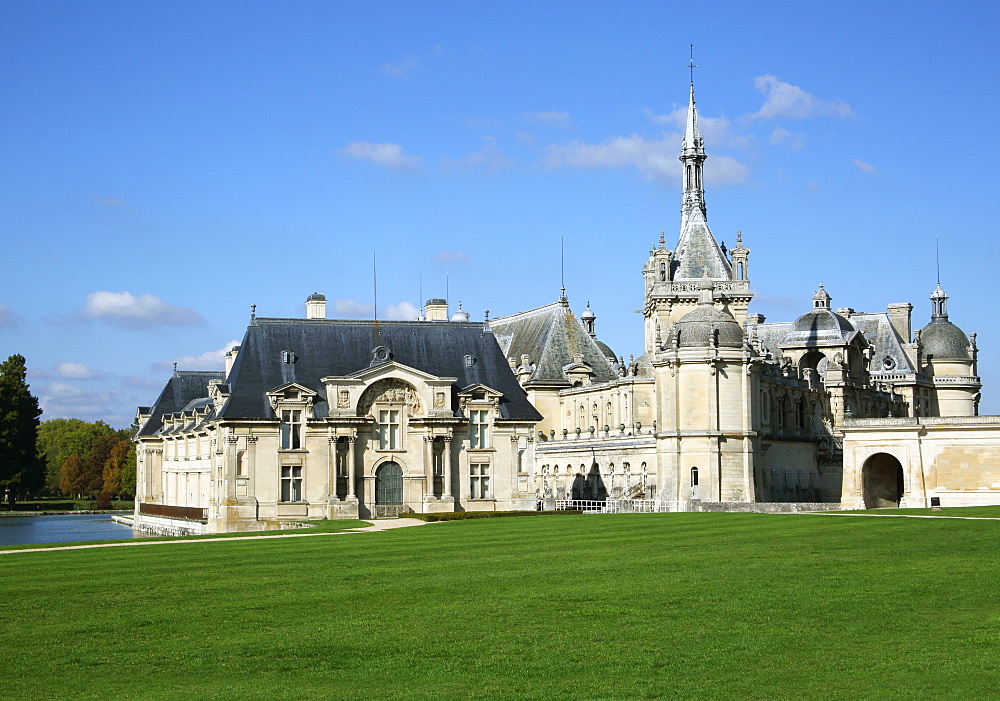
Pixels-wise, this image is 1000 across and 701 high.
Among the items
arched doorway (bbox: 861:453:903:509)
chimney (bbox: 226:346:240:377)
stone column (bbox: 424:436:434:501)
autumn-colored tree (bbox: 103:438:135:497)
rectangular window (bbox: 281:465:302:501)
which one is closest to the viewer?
rectangular window (bbox: 281:465:302:501)

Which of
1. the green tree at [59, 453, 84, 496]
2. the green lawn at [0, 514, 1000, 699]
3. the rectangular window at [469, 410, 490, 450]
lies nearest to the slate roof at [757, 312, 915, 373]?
the rectangular window at [469, 410, 490, 450]

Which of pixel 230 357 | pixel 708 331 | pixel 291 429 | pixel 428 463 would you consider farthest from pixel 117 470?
pixel 708 331

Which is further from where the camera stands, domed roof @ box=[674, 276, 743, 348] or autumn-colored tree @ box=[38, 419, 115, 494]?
autumn-colored tree @ box=[38, 419, 115, 494]

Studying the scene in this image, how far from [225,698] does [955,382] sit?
336 ft

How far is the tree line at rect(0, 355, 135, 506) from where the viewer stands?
4395 inches

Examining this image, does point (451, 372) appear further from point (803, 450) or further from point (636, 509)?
point (803, 450)

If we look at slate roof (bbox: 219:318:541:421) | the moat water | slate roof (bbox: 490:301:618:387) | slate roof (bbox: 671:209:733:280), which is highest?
slate roof (bbox: 671:209:733:280)

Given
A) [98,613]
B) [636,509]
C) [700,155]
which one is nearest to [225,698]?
[98,613]

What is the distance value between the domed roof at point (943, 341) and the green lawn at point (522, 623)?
80.4 meters

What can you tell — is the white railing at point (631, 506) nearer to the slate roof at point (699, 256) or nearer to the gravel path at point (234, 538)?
the gravel path at point (234, 538)

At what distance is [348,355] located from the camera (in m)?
66.4

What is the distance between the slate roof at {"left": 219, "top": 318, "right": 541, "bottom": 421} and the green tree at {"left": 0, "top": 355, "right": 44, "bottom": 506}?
53.3 meters

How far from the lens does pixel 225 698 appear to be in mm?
14586

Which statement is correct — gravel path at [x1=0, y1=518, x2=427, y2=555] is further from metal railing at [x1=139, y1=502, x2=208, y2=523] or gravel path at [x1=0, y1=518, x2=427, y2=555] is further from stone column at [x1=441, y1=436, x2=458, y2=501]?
metal railing at [x1=139, y1=502, x2=208, y2=523]
